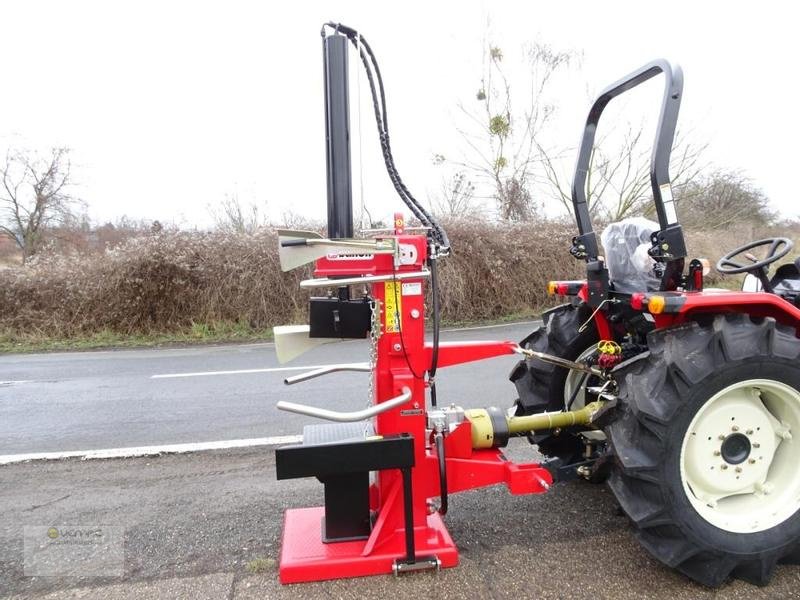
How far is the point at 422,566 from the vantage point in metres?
2.56

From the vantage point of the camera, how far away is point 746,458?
267 cm

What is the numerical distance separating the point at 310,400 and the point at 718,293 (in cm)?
403

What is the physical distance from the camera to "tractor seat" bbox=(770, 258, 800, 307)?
3441mm

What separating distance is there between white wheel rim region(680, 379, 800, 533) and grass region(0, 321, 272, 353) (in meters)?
8.82

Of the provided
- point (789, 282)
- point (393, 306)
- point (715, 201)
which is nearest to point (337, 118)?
point (393, 306)

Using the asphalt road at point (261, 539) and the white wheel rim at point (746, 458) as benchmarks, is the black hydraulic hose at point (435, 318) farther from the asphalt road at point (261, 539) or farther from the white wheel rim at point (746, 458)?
the white wheel rim at point (746, 458)

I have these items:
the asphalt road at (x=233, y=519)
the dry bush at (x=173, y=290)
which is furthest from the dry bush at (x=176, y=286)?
the asphalt road at (x=233, y=519)

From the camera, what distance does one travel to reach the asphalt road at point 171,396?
4902 mm

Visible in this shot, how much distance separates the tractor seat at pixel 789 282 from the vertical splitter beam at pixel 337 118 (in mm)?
2662

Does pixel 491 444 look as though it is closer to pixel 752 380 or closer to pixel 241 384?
pixel 752 380

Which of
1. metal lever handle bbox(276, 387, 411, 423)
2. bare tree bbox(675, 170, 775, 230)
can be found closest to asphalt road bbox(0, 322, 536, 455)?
metal lever handle bbox(276, 387, 411, 423)

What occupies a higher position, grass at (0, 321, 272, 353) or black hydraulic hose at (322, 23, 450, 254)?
black hydraulic hose at (322, 23, 450, 254)

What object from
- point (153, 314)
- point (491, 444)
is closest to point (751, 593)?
point (491, 444)

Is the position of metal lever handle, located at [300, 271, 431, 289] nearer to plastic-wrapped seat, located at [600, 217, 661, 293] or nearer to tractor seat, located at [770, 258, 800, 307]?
plastic-wrapped seat, located at [600, 217, 661, 293]
